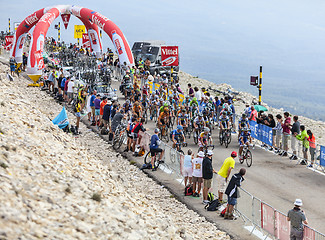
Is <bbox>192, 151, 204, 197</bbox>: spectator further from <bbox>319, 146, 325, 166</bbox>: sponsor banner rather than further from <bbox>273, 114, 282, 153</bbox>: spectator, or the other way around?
<bbox>273, 114, 282, 153</bbox>: spectator

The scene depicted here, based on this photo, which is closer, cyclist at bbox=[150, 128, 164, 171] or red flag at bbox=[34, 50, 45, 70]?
cyclist at bbox=[150, 128, 164, 171]

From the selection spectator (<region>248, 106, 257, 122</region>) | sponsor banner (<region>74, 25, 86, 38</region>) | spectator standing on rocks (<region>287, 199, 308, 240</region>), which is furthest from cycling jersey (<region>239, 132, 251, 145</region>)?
sponsor banner (<region>74, 25, 86, 38</region>)

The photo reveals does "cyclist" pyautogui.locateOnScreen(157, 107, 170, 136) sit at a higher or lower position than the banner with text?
higher

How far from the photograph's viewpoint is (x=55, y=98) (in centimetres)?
3250

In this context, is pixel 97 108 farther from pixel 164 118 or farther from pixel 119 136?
pixel 164 118

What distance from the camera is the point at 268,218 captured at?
1283cm

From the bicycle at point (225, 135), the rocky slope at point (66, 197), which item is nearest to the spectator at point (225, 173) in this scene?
the rocky slope at point (66, 197)

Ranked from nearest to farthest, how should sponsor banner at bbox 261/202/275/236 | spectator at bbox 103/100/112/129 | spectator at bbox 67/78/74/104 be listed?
sponsor banner at bbox 261/202/275/236, spectator at bbox 103/100/112/129, spectator at bbox 67/78/74/104

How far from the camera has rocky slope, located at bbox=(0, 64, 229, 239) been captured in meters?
9.29

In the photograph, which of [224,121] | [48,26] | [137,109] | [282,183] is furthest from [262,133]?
[48,26]

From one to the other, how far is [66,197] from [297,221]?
5.37m

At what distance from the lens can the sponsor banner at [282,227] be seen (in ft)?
40.0

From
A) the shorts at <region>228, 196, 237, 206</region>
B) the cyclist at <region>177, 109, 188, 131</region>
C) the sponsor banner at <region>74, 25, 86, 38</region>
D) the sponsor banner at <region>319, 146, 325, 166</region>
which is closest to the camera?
the shorts at <region>228, 196, 237, 206</region>

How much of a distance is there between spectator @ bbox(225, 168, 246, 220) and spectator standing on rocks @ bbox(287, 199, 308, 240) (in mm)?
2171
